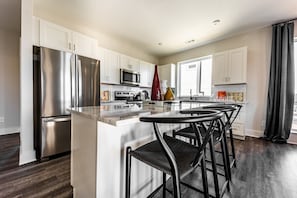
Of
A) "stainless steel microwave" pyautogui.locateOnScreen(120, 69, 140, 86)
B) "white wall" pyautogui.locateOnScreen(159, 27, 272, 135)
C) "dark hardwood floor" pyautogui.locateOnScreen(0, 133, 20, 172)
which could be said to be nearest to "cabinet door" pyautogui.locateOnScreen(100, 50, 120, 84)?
"stainless steel microwave" pyautogui.locateOnScreen(120, 69, 140, 86)

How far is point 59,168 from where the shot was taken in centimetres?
189

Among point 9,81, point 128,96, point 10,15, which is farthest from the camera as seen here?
point 128,96

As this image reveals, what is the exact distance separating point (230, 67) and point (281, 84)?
111 centimetres

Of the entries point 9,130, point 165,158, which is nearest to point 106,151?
point 165,158

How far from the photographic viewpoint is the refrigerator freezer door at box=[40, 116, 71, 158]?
6.77ft

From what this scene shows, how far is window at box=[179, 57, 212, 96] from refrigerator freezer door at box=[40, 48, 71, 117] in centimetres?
389

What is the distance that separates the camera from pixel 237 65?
3.56 metres

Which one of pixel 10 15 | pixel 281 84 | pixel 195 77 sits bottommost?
pixel 281 84

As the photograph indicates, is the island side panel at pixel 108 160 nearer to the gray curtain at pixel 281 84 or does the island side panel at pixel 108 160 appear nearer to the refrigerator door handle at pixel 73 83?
the refrigerator door handle at pixel 73 83

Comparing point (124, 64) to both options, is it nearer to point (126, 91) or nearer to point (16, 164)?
point (126, 91)

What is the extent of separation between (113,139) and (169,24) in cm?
308

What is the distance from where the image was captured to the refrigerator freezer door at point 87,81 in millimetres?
2453

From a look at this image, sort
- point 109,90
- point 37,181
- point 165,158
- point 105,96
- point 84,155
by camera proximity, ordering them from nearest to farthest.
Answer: point 165,158 < point 84,155 < point 37,181 < point 105,96 < point 109,90

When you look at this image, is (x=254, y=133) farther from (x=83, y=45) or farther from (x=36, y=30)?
(x=36, y=30)
